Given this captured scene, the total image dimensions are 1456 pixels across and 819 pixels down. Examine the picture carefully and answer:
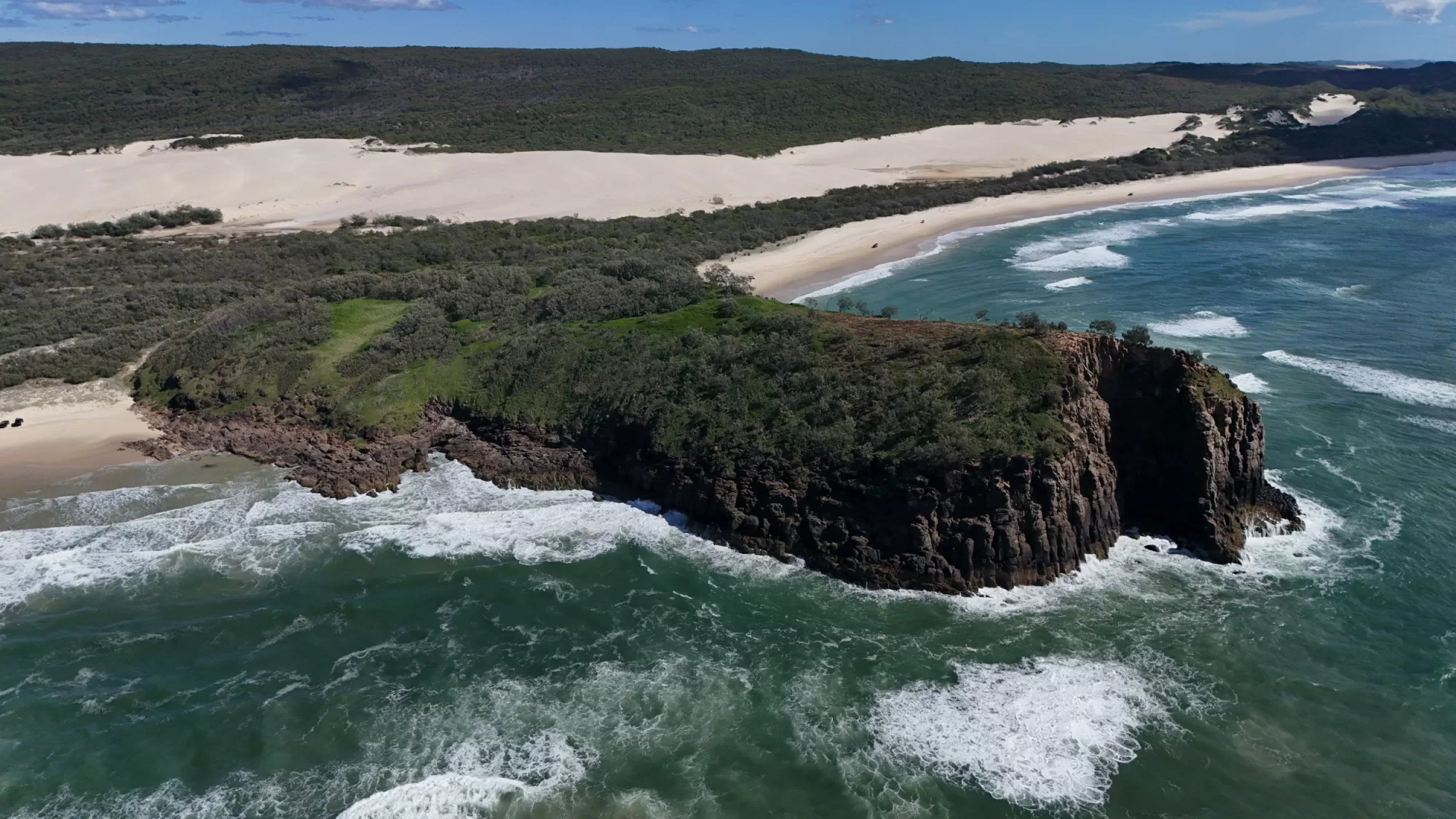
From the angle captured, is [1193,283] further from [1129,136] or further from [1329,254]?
[1129,136]

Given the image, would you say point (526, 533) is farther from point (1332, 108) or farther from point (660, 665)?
point (1332, 108)

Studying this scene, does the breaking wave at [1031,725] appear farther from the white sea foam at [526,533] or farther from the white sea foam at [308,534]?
the white sea foam at [526,533]

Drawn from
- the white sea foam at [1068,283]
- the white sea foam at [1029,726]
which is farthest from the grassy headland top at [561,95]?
the white sea foam at [1029,726]

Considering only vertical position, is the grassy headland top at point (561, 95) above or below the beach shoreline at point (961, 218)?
above

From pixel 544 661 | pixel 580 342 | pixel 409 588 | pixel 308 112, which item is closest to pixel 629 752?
pixel 544 661

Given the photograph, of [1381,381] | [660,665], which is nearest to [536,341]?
[660,665]
